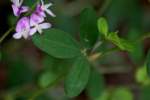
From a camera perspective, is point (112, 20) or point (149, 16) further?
point (149, 16)

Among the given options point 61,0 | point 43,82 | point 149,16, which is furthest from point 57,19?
point 149,16

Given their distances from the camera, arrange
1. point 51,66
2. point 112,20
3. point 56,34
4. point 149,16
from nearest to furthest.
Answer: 1. point 56,34
2. point 51,66
3. point 112,20
4. point 149,16

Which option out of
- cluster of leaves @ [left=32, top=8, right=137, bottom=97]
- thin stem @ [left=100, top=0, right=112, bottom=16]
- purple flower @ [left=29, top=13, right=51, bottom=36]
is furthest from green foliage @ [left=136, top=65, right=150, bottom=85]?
purple flower @ [left=29, top=13, right=51, bottom=36]

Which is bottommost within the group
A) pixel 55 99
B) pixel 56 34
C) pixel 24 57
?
pixel 55 99

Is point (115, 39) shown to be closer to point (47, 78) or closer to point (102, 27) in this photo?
point (102, 27)

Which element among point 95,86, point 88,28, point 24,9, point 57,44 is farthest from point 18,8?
point 95,86

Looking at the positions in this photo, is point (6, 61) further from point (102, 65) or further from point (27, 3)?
point (27, 3)

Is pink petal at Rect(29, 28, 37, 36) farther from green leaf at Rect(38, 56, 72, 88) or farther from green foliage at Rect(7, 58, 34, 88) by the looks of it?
green foliage at Rect(7, 58, 34, 88)

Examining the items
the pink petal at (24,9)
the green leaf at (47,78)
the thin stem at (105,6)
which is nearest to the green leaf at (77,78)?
the pink petal at (24,9)
